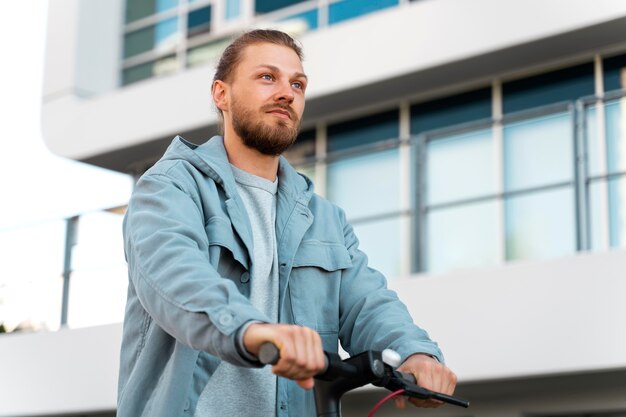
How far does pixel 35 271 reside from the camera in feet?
37.7

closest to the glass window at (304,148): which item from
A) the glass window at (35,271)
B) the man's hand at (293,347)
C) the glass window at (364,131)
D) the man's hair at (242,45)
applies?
the glass window at (364,131)

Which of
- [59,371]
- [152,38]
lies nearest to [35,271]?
[59,371]

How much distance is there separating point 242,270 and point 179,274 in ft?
1.21

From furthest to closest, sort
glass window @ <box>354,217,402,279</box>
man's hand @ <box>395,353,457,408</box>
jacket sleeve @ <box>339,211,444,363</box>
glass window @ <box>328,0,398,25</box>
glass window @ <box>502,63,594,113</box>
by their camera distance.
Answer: glass window @ <box>328,0,398,25</box> → glass window @ <box>502,63,594,113</box> → glass window @ <box>354,217,402,279</box> → jacket sleeve @ <box>339,211,444,363</box> → man's hand @ <box>395,353,457,408</box>

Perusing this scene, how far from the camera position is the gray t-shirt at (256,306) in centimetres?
257

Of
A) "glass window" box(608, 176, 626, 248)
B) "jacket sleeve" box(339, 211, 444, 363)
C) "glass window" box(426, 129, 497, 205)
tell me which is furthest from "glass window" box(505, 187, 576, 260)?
"jacket sleeve" box(339, 211, 444, 363)

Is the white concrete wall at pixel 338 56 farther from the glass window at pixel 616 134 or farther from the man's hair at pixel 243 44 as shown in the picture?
the man's hair at pixel 243 44

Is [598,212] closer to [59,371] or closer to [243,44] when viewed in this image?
[59,371]

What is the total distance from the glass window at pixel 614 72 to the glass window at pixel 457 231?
6.47 feet

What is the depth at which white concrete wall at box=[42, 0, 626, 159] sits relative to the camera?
A: 10.8 metres

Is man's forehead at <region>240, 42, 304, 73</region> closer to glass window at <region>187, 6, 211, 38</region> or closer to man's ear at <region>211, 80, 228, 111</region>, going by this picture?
man's ear at <region>211, 80, 228, 111</region>

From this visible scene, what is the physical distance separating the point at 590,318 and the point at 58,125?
8.19 metres

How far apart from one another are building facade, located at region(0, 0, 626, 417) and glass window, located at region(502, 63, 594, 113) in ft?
0.06

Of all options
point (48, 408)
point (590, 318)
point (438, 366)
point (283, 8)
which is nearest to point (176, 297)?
point (438, 366)
